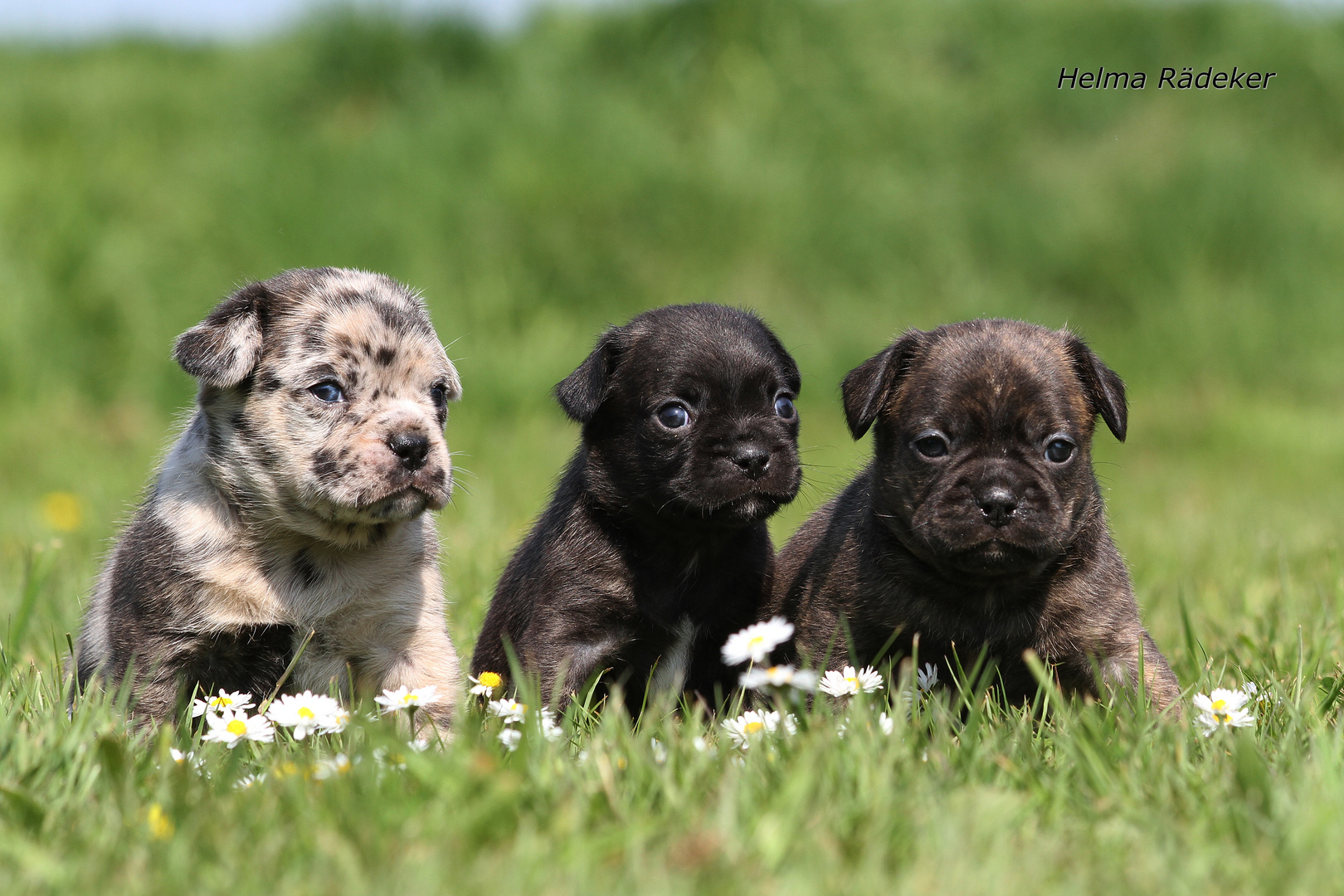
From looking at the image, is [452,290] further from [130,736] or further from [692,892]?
[692,892]

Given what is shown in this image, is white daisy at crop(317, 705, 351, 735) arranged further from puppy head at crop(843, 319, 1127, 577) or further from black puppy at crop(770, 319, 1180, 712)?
puppy head at crop(843, 319, 1127, 577)

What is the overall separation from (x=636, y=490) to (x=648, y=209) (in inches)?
384

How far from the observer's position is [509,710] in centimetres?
378

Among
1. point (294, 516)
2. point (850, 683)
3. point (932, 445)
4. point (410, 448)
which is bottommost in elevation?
point (850, 683)

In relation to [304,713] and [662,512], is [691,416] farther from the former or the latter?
[304,713]

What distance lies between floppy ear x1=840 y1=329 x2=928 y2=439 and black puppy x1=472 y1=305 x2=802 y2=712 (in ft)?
0.77

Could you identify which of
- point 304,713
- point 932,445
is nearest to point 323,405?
point 304,713

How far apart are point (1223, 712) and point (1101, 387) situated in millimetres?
1401

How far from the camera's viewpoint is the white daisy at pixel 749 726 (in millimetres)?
3502

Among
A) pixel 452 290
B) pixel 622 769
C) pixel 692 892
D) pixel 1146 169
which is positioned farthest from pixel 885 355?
pixel 1146 169

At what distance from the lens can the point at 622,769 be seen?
3.19 m

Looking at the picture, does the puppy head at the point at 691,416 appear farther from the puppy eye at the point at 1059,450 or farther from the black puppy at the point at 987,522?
the puppy eye at the point at 1059,450

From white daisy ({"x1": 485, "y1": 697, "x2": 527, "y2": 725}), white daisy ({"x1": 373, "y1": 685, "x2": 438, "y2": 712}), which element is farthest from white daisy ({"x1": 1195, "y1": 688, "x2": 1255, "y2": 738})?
white daisy ({"x1": 373, "y1": 685, "x2": 438, "y2": 712})

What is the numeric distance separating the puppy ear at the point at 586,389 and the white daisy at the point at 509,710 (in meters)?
1.23
